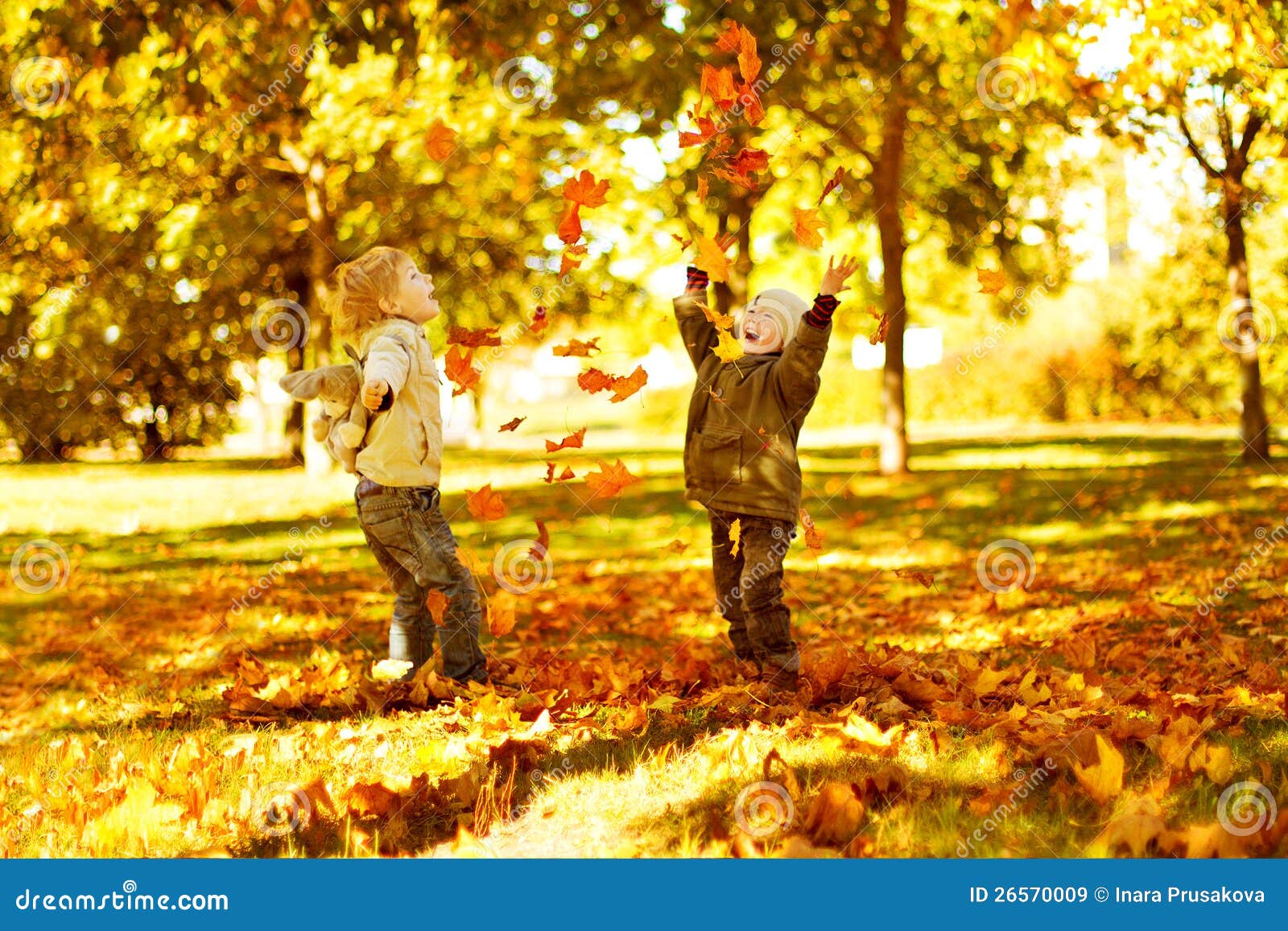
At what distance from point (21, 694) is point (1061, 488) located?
1029cm

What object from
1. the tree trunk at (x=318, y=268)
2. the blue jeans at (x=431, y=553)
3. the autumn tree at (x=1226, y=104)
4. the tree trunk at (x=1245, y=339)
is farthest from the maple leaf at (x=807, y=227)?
the tree trunk at (x=318, y=268)

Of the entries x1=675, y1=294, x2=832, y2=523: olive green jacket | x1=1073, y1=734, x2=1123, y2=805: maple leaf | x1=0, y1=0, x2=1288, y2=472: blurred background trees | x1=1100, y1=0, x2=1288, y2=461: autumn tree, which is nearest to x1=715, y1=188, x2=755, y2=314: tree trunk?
x1=0, y1=0, x2=1288, y2=472: blurred background trees

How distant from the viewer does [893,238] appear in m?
12.8

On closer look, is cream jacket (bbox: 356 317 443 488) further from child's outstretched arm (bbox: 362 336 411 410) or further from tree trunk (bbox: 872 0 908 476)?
tree trunk (bbox: 872 0 908 476)

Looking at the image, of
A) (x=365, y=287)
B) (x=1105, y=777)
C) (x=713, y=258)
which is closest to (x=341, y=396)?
(x=365, y=287)

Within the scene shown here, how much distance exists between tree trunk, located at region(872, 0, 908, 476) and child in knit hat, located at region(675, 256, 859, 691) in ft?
20.2

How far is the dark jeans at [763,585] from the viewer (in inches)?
179

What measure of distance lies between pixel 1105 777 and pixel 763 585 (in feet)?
5.29

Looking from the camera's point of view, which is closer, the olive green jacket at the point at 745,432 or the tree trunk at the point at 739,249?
the olive green jacket at the point at 745,432

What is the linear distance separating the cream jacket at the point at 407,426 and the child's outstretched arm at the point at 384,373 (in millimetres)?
16

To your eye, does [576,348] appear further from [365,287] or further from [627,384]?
[365,287]

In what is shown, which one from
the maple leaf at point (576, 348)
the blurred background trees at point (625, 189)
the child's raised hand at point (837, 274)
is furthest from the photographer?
the blurred background trees at point (625, 189)

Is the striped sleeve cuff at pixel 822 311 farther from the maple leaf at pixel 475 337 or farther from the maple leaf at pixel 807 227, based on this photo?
the maple leaf at pixel 475 337

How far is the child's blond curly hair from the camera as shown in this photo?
4652mm
